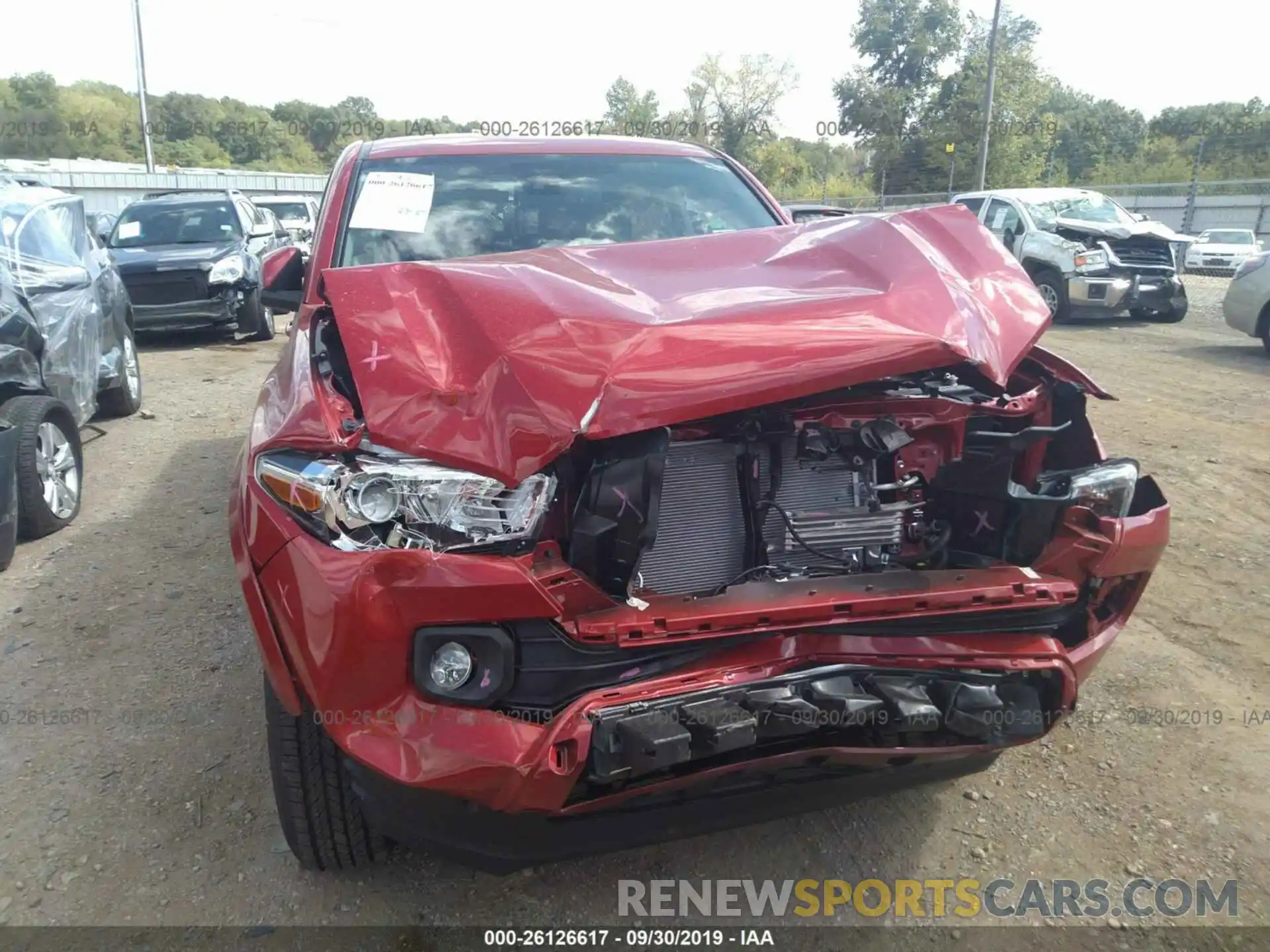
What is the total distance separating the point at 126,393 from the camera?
668 centimetres

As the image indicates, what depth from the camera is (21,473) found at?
14.3ft

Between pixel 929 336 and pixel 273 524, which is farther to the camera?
pixel 929 336

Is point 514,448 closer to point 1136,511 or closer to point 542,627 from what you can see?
point 542,627

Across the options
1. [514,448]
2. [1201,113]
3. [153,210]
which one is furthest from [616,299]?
[1201,113]

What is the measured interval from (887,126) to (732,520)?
40.9 meters

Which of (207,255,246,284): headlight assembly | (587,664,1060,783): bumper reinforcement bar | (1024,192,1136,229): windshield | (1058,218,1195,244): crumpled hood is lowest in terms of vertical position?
(587,664,1060,783): bumper reinforcement bar

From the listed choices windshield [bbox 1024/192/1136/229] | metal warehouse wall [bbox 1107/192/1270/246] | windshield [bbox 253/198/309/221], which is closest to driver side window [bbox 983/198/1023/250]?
windshield [bbox 1024/192/1136/229]

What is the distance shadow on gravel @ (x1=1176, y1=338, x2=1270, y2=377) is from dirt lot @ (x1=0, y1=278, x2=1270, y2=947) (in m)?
5.30

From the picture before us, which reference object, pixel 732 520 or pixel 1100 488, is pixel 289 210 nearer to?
pixel 732 520

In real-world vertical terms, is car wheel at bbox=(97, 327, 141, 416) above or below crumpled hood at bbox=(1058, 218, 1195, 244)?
below

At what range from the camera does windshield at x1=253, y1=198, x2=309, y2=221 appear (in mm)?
16625

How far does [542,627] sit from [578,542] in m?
0.20

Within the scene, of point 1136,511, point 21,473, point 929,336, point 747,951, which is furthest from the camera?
point 21,473

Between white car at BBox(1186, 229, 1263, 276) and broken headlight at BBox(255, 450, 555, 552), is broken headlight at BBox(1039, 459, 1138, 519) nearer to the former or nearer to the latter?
broken headlight at BBox(255, 450, 555, 552)
